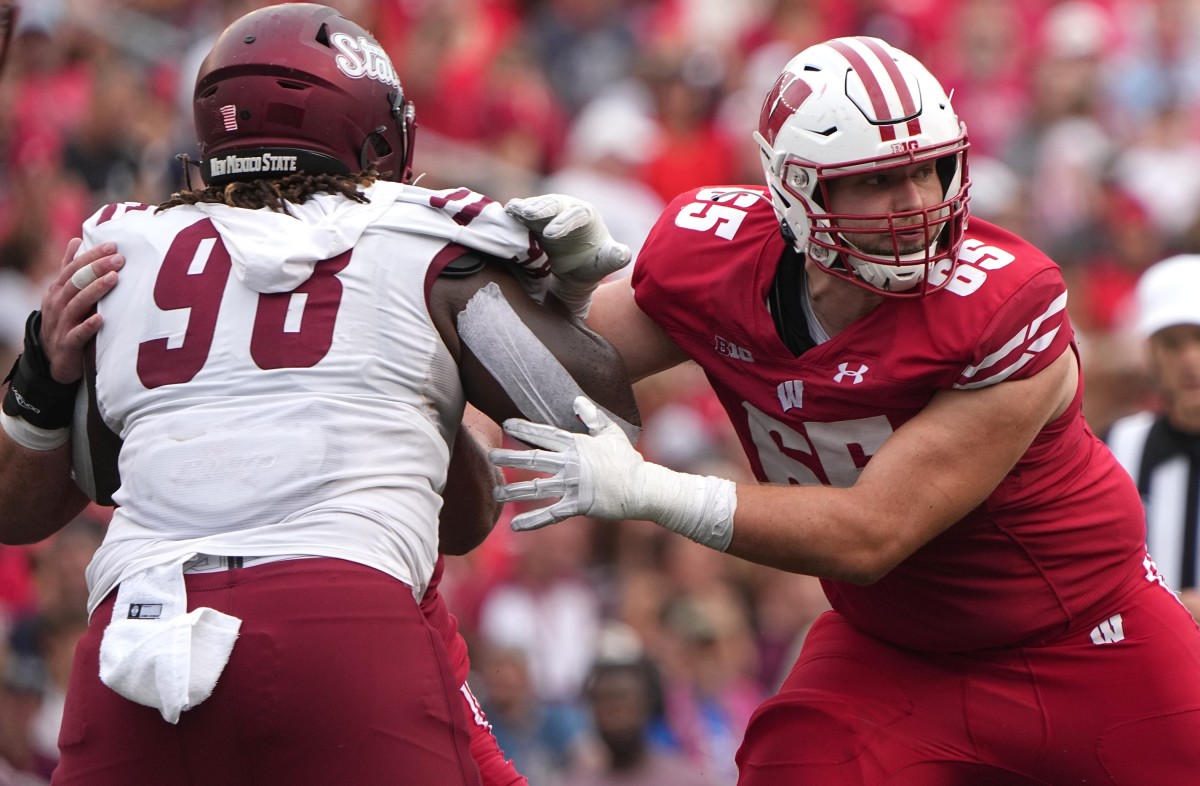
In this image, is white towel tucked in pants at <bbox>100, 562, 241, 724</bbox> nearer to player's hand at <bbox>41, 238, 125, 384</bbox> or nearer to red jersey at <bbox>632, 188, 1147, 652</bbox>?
player's hand at <bbox>41, 238, 125, 384</bbox>

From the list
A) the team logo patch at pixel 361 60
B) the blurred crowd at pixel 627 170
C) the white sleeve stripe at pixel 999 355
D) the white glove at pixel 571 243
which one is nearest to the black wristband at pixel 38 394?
the team logo patch at pixel 361 60

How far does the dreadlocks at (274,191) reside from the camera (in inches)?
120

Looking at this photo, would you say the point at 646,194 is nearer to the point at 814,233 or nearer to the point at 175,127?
the point at 175,127

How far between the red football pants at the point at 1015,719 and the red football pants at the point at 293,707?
97cm

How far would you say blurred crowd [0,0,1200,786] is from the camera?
21.0ft

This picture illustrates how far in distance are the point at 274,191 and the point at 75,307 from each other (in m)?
0.43

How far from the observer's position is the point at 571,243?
3.11m

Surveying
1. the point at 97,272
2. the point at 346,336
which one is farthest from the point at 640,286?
the point at 97,272

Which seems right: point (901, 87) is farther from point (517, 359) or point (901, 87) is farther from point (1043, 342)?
point (517, 359)

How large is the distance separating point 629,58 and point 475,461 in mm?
7040

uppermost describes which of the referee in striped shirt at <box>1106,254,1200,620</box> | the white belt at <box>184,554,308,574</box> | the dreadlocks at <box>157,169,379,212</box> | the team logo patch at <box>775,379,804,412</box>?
the dreadlocks at <box>157,169,379,212</box>

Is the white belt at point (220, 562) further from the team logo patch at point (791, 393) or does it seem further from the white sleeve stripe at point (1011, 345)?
the white sleeve stripe at point (1011, 345)

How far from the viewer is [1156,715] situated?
134 inches

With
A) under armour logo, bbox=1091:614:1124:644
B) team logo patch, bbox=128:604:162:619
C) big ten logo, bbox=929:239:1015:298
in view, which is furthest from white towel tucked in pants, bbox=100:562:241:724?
under armour logo, bbox=1091:614:1124:644
